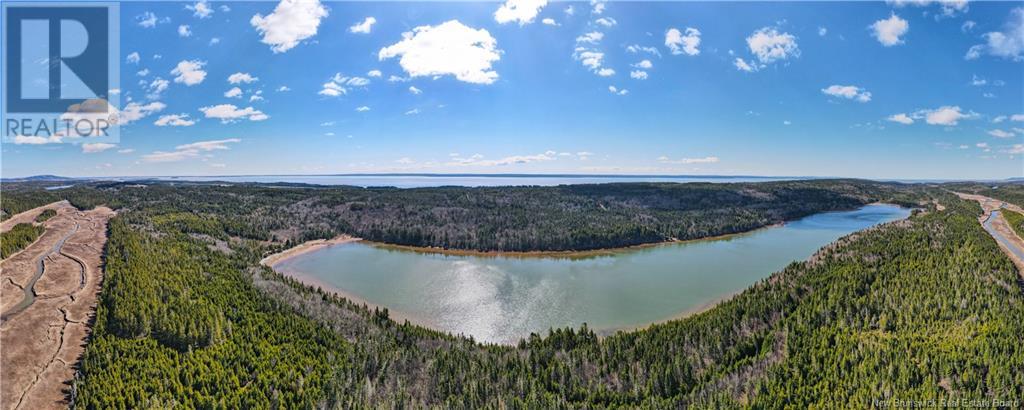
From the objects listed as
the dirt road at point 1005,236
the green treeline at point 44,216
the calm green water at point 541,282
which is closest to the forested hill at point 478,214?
the green treeline at point 44,216

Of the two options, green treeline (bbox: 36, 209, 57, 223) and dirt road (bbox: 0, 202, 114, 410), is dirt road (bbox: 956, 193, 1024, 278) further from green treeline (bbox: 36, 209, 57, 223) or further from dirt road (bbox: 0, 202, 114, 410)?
green treeline (bbox: 36, 209, 57, 223)

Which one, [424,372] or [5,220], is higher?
[5,220]

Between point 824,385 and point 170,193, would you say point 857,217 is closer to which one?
point 824,385

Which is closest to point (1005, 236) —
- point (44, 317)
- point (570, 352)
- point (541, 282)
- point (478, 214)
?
point (541, 282)

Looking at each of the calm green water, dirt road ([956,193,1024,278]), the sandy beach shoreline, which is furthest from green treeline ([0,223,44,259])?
dirt road ([956,193,1024,278])

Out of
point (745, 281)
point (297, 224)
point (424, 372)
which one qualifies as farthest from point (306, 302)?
point (297, 224)

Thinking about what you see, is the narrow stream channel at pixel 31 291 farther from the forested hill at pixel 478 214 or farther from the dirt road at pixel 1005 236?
the dirt road at pixel 1005 236
